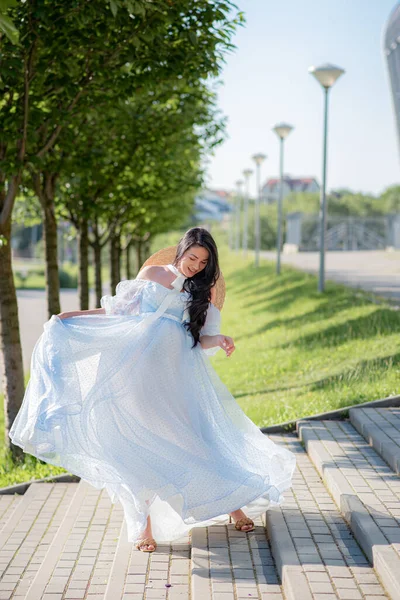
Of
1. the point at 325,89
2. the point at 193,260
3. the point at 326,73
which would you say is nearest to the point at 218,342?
the point at 193,260

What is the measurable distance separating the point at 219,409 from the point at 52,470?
3289 mm

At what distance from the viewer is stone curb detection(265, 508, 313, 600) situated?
4.44m

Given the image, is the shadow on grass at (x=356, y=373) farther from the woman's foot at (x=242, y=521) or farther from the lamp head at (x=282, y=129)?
the lamp head at (x=282, y=129)

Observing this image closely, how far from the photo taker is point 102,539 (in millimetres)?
5805

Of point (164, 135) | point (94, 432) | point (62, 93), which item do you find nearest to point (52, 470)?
point (94, 432)

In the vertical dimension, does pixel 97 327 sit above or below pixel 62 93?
below

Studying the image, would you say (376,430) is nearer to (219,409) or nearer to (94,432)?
(219,409)

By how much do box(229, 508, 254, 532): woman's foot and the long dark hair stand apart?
1195 millimetres

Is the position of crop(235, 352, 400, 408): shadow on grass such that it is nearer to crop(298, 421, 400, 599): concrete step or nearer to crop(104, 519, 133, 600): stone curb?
crop(298, 421, 400, 599): concrete step

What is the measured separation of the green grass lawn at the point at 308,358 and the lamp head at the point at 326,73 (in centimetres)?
473

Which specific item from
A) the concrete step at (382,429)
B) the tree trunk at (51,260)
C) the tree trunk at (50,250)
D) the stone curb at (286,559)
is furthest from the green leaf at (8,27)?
the tree trunk at (51,260)

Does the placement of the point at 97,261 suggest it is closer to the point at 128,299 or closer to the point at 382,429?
the point at 382,429

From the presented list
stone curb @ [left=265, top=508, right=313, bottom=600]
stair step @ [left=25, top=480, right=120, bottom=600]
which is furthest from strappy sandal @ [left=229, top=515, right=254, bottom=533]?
stair step @ [left=25, top=480, right=120, bottom=600]

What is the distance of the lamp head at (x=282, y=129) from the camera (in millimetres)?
27797
